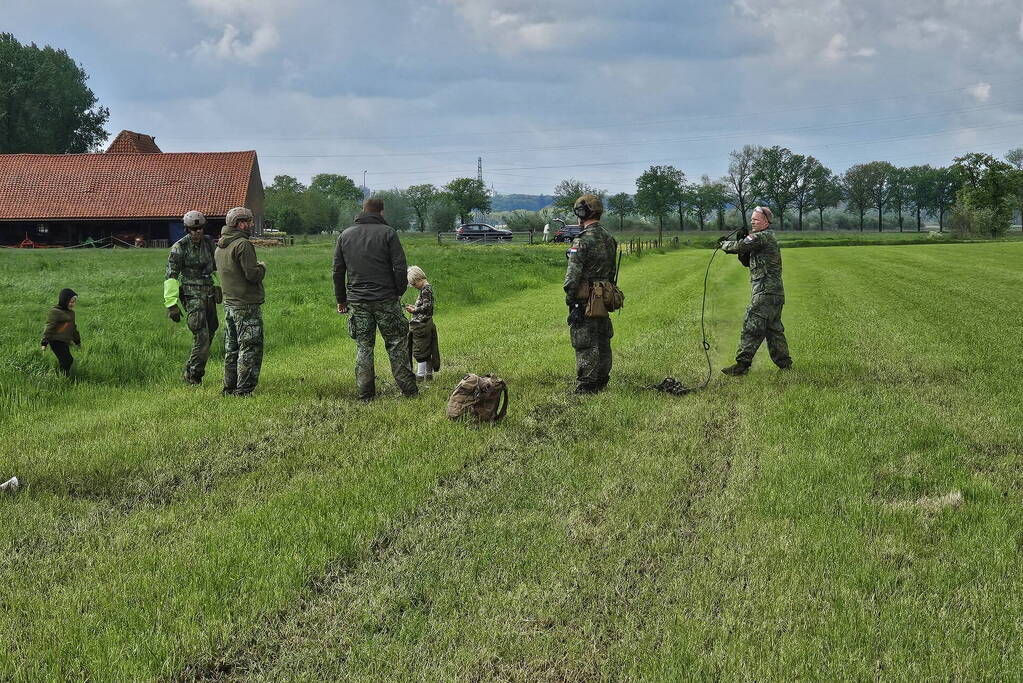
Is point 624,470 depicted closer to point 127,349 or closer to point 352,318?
point 352,318

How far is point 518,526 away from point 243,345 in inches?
208

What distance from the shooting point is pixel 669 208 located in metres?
127

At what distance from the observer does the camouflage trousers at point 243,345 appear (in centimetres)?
909

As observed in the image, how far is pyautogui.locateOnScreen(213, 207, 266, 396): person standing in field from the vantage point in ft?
29.5

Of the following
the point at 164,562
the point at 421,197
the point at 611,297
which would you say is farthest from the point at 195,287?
the point at 421,197

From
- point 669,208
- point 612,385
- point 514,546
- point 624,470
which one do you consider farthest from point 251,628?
point 669,208

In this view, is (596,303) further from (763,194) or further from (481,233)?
(763,194)

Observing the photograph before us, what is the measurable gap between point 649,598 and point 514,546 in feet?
3.07

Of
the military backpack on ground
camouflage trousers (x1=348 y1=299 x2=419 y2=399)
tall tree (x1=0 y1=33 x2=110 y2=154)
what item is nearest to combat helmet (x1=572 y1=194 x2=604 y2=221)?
camouflage trousers (x1=348 y1=299 x2=419 y2=399)

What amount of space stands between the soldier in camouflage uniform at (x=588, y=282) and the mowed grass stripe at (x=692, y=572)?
2.09 meters

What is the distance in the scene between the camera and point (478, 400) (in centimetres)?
761

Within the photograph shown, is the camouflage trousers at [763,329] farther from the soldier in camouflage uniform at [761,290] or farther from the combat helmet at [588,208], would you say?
the combat helmet at [588,208]

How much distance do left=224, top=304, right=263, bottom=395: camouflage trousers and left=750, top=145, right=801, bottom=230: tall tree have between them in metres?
142

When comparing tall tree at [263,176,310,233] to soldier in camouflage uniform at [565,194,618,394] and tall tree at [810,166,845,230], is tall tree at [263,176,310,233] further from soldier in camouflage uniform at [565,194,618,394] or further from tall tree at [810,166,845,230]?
tall tree at [810,166,845,230]
